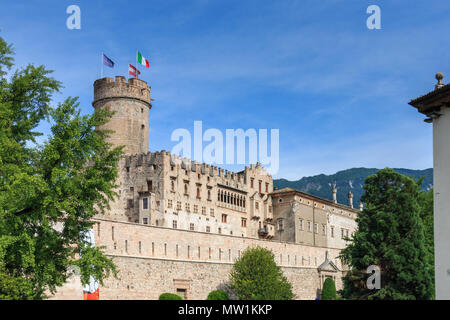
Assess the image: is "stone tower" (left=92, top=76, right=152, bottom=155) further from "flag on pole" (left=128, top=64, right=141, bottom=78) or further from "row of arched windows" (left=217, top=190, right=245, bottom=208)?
"row of arched windows" (left=217, top=190, right=245, bottom=208)

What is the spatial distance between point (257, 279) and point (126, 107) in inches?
1200

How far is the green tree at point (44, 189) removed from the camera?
22.4 metres

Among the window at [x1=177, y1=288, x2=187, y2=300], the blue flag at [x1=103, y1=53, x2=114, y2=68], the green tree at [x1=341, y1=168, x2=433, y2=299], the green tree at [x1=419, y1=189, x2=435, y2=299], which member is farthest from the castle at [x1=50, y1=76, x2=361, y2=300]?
the green tree at [x1=419, y1=189, x2=435, y2=299]

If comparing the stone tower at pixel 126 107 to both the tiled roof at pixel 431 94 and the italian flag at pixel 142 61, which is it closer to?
the italian flag at pixel 142 61

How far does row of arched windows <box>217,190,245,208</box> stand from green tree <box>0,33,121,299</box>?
45.0 m

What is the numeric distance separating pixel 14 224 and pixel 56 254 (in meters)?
3.01

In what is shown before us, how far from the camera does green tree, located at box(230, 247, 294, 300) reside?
49219mm

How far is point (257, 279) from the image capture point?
50.0 metres

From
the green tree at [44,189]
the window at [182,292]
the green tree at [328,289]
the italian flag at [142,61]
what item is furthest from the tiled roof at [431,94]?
the italian flag at [142,61]

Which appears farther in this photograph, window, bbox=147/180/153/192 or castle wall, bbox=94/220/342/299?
window, bbox=147/180/153/192

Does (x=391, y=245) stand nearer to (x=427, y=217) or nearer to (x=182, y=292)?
(x=427, y=217)

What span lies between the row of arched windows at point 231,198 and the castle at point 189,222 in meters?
0.13

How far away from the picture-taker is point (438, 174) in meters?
23.5

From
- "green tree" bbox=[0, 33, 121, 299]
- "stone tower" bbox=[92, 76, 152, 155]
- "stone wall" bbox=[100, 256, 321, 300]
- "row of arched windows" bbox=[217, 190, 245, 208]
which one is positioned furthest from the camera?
"row of arched windows" bbox=[217, 190, 245, 208]
